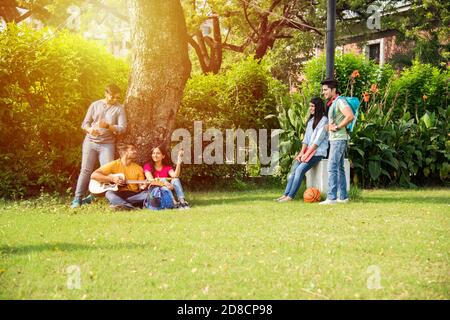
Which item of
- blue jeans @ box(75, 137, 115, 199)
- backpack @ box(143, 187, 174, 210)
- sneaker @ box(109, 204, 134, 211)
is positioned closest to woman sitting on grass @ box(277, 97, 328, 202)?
backpack @ box(143, 187, 174, 210)

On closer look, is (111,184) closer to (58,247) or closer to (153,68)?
(153,68)

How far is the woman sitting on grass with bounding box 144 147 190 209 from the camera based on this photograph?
9.09 meters

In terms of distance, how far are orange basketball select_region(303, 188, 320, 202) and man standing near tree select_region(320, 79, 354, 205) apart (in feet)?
0.98

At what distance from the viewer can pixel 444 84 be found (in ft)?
48.7

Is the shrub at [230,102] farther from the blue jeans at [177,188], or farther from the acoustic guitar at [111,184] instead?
the acoustic guitar at [111,184]

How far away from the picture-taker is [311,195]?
9.69m

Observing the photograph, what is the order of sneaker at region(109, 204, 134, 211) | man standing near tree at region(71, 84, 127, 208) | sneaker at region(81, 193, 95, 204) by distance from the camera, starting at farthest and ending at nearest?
sneaker at region(81, 193, 95, 204), man standing near tree at region(71, 84, 127, 208), sneaker at region(109, 204, 134, 211)

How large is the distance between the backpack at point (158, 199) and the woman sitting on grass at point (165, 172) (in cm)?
11

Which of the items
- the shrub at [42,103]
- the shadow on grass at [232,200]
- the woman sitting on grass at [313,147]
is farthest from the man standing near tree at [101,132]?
the woman sitting on grass at [313,147]

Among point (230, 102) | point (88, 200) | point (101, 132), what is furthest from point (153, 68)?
point (230, 102)

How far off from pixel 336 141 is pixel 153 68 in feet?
10.9

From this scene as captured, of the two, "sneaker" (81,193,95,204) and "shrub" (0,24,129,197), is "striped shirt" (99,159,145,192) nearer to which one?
"sneaker" (81,193,95,204)

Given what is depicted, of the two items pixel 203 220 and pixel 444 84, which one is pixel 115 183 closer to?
pixel 203 220
